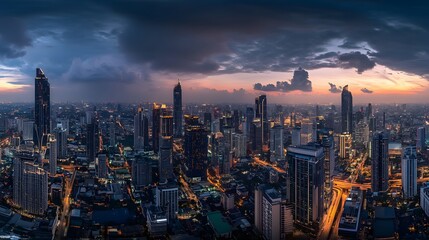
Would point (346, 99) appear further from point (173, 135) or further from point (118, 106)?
point (118, 106)

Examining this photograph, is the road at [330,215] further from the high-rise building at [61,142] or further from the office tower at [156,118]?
the high-rise building at [61,142]

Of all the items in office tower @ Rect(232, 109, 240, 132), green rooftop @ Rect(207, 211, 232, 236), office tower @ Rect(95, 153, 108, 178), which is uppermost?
office tower @ Rect(232, 109, 240, 132)

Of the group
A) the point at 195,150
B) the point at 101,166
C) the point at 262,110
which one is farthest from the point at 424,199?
the point at 262,110

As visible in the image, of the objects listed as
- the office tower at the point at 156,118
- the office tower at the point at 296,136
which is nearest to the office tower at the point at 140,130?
the office tower at the point at 156,118

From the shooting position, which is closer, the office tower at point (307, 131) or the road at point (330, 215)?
the road at point (330, 215)

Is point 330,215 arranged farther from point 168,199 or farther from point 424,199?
point 168,199

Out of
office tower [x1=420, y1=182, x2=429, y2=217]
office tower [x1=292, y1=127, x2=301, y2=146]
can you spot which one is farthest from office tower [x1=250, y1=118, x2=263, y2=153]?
office tower [x1=420, y1=182, x2=429, y2=217]

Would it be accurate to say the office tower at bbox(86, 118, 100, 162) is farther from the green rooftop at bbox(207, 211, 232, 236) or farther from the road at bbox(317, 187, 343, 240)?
the road at bbox(317, 187, 343, 240)

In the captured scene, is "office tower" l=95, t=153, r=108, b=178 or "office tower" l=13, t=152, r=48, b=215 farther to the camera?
"office tower" l=95, t=153, r=108, b=178
